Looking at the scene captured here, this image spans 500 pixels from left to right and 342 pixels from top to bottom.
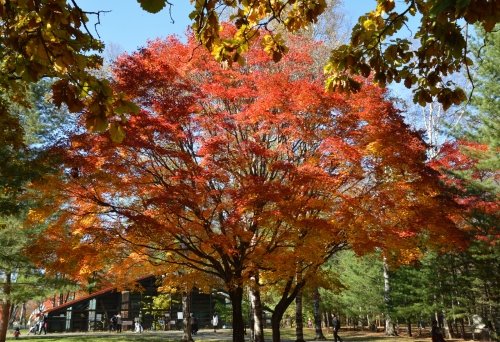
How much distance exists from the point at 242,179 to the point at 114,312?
25179 mm

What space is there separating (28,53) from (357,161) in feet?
33.0

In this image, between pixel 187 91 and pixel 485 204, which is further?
pixel 485 204

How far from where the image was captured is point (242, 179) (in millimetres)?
12383

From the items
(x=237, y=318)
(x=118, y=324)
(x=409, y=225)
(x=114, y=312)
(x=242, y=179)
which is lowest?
(x=118, y=324)

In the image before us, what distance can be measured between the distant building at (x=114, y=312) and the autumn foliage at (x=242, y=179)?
2105cm

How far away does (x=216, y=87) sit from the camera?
12.8 meters

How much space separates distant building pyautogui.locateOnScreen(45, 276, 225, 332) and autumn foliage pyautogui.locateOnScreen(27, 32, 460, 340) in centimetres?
2105

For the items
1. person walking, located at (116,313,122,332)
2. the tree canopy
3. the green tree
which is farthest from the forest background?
person walking, located at (116,313,122,332)

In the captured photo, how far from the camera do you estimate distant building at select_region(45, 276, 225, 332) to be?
31828 millimetres

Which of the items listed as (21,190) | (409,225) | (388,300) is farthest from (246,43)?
(388,300)

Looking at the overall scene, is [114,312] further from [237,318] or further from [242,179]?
[242,179]

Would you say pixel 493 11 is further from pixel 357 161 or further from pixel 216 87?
pixel 216 87

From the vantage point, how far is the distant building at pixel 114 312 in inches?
1253

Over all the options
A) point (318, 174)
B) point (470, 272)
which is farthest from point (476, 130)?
point (318, 174)
